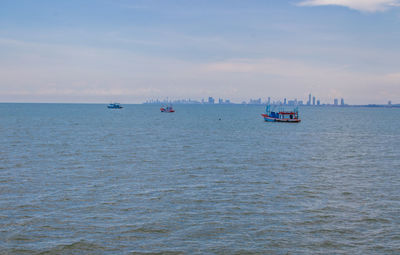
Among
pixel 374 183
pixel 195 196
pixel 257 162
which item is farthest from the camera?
pixel 257 162

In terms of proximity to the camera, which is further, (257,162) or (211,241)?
(257,162)

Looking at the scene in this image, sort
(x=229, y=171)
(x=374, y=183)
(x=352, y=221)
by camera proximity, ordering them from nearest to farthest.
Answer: (x=352, y=221)
(x=374, y=183)
(x=229, y=171)

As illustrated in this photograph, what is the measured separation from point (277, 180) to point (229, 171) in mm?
5705

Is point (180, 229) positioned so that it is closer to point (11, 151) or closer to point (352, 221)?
point (352, 221)

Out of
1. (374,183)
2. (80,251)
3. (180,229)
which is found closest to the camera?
(80,251)

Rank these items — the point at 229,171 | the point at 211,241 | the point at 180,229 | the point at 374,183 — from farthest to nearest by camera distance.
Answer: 1. the point at 229,171
2. the point at 374,183
3. the point at 180,229
4. the point at 211,241

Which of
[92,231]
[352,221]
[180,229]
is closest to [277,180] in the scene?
[352,221]

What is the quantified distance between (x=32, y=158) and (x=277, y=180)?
28601mm

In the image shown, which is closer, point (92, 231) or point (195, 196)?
point (92, 231)

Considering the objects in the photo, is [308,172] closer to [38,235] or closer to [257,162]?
[257,162]

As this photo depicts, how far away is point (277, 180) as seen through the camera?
32.1 m

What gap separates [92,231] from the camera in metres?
19.4

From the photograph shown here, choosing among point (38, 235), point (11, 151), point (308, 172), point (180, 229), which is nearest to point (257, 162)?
point (308, 172)

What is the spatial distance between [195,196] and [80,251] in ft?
34.8
